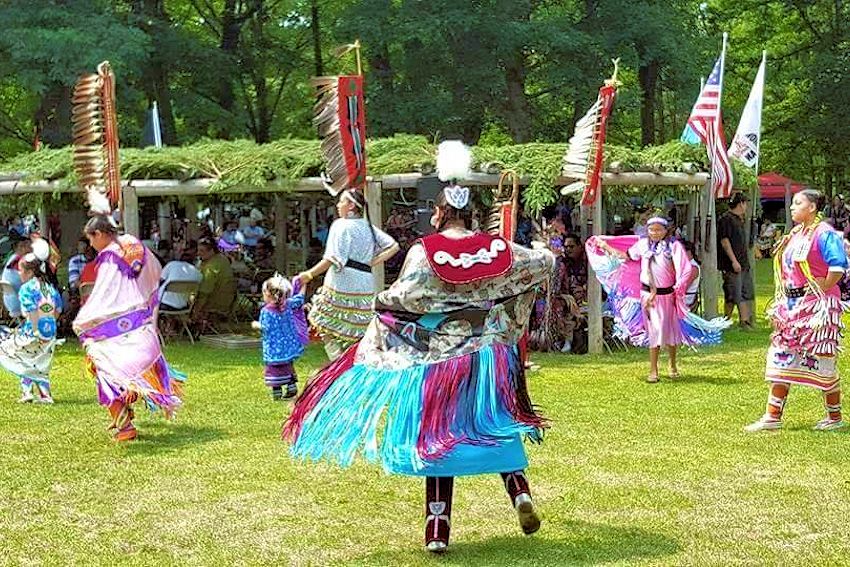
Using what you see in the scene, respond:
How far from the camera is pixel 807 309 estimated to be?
6.91 metres

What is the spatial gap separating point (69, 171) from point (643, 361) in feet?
19.2

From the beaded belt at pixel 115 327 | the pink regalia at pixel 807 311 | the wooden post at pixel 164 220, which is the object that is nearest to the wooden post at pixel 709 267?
the pink regalia at pixel 807 311

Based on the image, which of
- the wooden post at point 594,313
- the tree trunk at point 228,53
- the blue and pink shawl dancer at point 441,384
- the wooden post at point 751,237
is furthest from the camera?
the tree trunk at point 228,53

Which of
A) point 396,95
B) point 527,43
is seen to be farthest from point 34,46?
point 527,43

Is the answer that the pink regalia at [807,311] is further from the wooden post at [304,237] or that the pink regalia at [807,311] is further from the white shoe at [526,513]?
the wooden post at [304,237]

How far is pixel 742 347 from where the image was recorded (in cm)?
1157

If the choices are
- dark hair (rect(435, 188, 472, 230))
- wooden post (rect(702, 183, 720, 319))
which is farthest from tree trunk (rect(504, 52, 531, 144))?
dark hair (rect(435, 188, 472, 230))

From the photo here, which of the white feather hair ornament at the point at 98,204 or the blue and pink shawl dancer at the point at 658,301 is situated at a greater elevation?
the white feather hair ornament at the point at 98,204

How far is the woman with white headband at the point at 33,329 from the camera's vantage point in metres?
8.54

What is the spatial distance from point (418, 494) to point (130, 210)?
23.4 feet

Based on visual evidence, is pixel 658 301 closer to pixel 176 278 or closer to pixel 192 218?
pixel 176 278

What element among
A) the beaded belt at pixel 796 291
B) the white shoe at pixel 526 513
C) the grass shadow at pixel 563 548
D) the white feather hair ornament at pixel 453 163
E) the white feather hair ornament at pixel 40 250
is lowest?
the grass shadow at pixel 563 548

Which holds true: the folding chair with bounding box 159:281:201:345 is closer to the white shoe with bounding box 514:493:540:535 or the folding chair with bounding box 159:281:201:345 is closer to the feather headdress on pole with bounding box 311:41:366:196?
the feather headdress on pole with bounding box 311:41:366:196

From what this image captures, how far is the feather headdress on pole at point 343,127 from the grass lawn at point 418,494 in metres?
1.67
